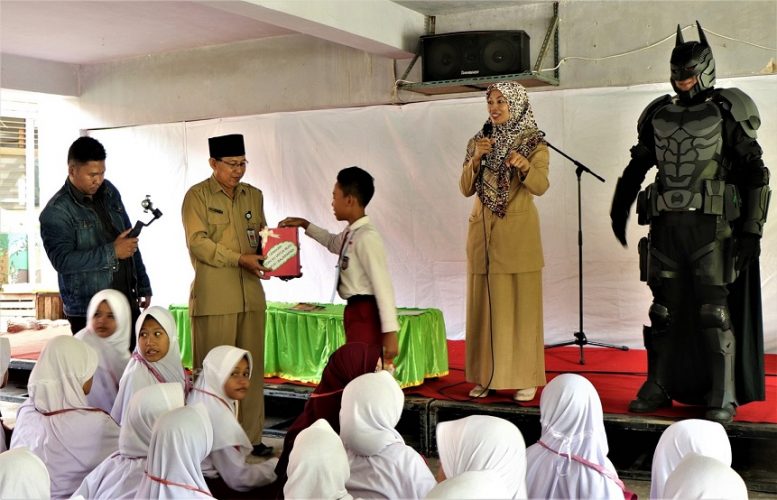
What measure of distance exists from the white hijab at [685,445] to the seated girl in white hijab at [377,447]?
0.73m

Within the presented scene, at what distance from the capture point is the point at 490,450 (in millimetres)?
2654

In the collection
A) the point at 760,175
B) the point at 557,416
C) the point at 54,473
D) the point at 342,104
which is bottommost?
the point at 54,473

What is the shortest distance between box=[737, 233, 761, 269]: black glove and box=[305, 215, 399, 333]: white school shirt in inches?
66.2

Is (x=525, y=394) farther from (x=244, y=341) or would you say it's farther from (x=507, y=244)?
(x=244, y=341)

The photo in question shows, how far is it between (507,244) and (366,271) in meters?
0.89

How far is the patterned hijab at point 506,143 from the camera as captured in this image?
4.89 meters

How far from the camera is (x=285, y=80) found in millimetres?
8094

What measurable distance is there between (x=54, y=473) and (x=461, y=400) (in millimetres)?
2136

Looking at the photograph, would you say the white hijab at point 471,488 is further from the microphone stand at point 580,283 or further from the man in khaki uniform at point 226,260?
the microphone stand at point 580,283

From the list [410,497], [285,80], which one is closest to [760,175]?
[410,497]

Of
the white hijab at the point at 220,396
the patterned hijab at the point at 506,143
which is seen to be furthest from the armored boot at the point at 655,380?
the white hijab at the point at 220,396

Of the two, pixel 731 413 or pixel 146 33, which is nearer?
pixel 731 413

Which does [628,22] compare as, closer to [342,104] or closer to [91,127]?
[342,104]

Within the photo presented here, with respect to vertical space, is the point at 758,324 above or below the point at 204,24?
below
